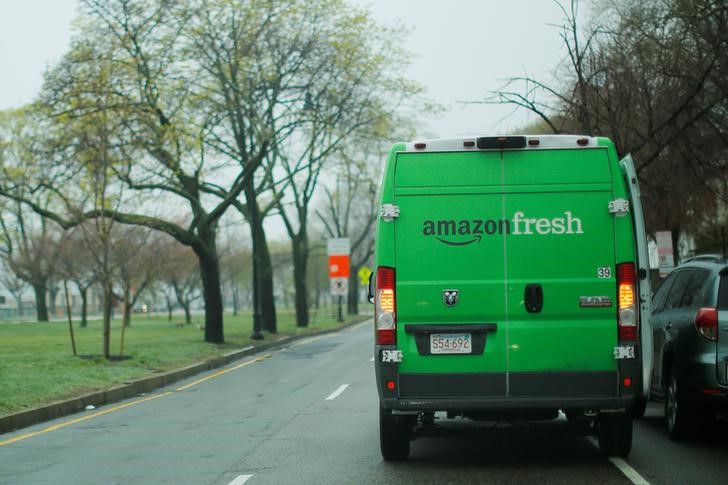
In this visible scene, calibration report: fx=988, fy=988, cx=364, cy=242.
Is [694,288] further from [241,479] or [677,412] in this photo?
[241,479]

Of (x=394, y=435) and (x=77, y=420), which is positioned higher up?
(x=394, y=435)

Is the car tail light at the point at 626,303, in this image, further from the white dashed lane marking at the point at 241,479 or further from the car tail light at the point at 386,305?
the white dashed lane marking at the point at 241,479

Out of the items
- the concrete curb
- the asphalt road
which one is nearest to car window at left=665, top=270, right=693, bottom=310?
the asphalt road

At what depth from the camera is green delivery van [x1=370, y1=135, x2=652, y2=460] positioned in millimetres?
8211

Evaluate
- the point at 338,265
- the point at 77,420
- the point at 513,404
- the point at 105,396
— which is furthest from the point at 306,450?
the point at 338,265

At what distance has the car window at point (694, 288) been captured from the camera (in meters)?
9.87

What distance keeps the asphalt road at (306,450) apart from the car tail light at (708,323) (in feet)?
3.74

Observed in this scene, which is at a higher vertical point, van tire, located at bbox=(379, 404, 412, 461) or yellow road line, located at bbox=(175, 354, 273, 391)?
van tire, located at bbox=(379, 404, 412, 461)

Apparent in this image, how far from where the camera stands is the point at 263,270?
129 feet

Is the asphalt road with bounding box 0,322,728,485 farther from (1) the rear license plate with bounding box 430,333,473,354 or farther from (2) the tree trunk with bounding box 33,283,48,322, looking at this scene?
(2) the tree trunk with bounding box 33,283,48,322

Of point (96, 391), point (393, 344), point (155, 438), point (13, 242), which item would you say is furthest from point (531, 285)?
point (13, 242)

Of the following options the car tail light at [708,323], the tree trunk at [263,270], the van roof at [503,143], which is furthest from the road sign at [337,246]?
the van roof at [503,143]

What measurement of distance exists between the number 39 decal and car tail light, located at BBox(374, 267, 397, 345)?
1.71 meters

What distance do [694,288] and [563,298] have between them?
2639 mm
